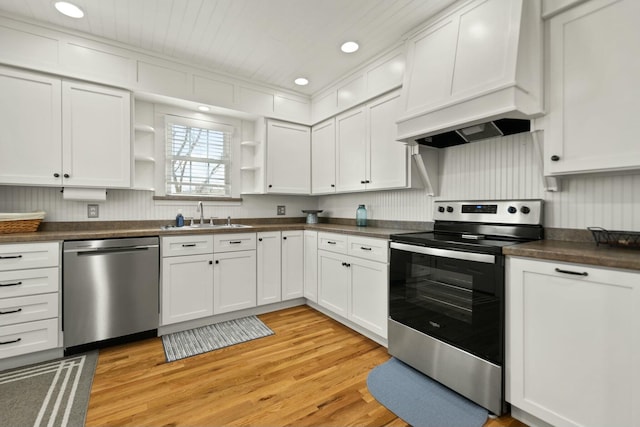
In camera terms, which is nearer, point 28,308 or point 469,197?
point 28,308

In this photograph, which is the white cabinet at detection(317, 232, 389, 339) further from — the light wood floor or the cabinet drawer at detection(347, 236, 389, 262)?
the light wood floor

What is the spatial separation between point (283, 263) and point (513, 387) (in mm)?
2300

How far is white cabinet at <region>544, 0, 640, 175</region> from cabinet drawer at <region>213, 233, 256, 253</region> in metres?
2.55

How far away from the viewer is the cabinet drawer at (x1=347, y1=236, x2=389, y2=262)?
239cm

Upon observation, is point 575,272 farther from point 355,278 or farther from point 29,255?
point 29,255

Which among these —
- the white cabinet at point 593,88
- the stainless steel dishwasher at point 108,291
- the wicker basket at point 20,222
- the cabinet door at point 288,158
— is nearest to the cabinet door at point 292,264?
the cabinet door at point 288,158

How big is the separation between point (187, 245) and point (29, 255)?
1.07 metres

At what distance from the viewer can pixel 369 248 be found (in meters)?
2.52

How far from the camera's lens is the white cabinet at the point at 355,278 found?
2.42m

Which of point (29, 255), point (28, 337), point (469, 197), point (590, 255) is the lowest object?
point (28, 337)

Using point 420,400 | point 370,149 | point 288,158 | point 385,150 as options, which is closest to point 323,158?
point 288,158

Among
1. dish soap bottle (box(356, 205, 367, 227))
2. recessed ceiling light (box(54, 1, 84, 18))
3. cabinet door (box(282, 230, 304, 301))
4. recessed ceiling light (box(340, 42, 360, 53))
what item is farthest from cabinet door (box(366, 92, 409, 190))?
recessed ceiling light (box(54, 1, 84, 18))

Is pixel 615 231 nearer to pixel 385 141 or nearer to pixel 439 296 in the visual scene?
pixel 439 296

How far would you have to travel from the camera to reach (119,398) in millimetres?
1810
